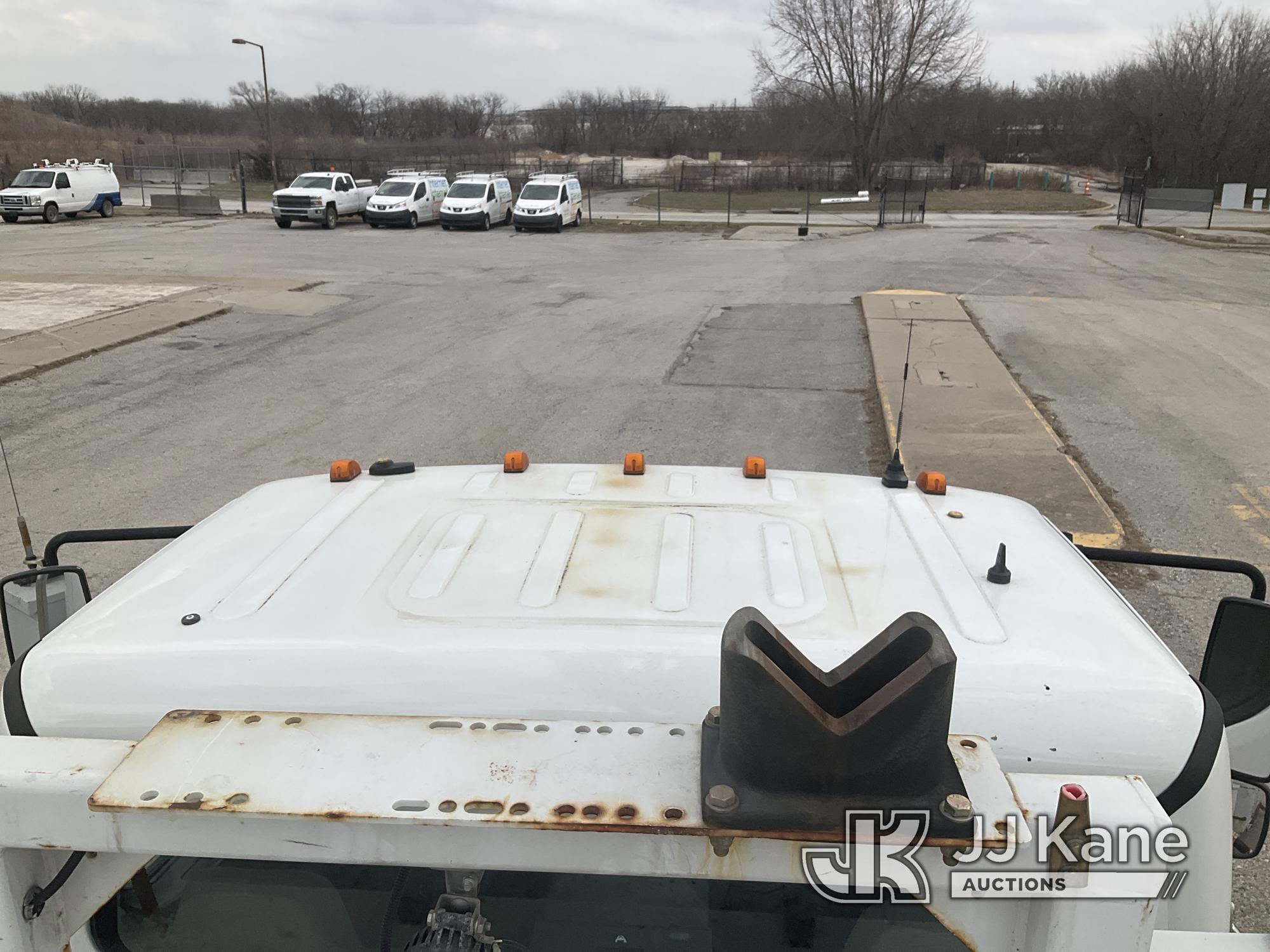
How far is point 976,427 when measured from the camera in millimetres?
9891

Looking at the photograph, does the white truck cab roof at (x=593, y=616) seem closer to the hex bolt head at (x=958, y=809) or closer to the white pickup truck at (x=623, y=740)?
the white pickup truck at (x=623, y=740)

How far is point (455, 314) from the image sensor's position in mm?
16922

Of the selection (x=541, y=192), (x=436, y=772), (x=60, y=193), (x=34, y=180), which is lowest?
(x=436, y=772)

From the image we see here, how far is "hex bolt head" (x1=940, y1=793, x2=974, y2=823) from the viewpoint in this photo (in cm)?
119

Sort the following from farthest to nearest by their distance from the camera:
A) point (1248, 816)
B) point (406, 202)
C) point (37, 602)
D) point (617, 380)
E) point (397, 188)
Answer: point (397, 188) → point (406, 202) → point (617, 380) → point (37, 602) → point (1248, 816)

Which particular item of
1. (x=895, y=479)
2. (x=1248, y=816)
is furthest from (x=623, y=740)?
(x=895, y=479)

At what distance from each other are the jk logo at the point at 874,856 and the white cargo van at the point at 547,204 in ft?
110

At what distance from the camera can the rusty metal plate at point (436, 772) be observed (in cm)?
122

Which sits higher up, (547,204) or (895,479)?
(547,204)

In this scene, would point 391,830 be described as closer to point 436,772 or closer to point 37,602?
point 436,772

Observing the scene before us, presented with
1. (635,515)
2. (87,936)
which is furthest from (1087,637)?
(87,936)

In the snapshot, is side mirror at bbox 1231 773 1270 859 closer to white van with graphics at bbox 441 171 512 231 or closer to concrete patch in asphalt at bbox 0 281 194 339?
concrete patch in asphalt at bbox 0 281 194 339

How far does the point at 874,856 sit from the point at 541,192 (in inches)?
1369

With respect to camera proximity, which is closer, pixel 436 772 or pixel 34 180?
pixel 436 772
